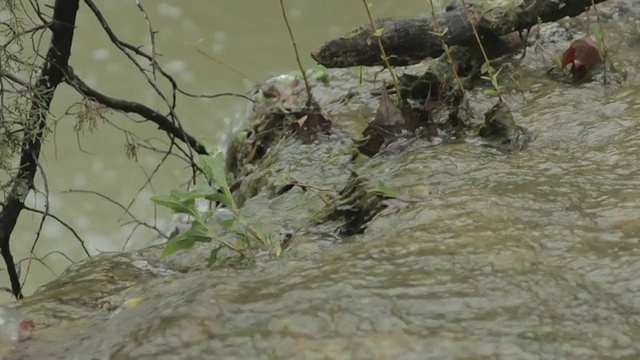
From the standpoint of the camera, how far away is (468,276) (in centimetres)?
94

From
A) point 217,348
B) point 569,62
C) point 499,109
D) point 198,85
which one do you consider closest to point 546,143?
point 499,109

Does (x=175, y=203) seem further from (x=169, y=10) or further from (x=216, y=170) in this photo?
(x=169, y=10)

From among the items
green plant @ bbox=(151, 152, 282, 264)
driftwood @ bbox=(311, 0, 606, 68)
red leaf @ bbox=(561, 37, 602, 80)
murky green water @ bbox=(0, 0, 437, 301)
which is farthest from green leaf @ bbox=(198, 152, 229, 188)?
murky green water @ bbox=(0, 0, 437, 301)

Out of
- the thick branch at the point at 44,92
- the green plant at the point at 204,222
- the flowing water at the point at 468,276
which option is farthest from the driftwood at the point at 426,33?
the green plant at the point at 204,222

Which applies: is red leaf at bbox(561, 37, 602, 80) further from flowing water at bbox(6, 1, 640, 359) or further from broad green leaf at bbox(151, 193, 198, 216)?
broad green leaf at bbox(151, 193, 198, 216)

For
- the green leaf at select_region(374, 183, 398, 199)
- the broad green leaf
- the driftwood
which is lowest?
the green leaf at select_region(374, 183, 398, 199)

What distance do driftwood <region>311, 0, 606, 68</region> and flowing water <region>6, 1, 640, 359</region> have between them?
1.56 ft

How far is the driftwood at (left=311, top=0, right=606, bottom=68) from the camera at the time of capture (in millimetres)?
1939

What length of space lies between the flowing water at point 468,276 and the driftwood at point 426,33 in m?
0.47

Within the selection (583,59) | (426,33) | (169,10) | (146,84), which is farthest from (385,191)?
(169,10)

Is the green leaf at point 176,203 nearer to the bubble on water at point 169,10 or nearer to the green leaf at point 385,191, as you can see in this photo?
the green leaf at point 385,191

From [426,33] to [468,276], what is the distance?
3.92ft

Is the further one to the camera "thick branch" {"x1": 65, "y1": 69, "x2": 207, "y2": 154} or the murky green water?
the murky green water

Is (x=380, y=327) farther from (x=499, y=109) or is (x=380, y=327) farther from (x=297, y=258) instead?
(x=499, y=109)
